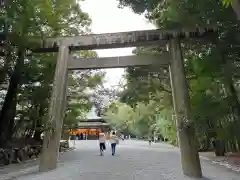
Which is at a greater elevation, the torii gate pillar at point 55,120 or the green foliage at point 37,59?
the green foliage at point 37,59

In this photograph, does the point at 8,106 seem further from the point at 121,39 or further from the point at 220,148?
the point at 220,148

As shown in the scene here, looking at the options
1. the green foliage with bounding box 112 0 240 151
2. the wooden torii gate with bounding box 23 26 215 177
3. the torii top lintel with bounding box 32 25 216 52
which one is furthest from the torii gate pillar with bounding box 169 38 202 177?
the torii top lintel with bounding box 32 25 216 52

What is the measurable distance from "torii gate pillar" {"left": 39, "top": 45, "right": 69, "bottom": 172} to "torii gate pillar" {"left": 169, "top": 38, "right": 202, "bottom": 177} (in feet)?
13.8

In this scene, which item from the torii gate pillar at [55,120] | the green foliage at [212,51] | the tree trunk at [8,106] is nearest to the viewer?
the green foliage at [212,51]

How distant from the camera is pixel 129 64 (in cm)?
1076

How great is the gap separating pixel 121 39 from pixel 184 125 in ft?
13.5

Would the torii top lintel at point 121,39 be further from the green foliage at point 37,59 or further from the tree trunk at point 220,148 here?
the tree trunk at point 220,148

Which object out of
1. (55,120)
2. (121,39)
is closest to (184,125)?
(121,39)

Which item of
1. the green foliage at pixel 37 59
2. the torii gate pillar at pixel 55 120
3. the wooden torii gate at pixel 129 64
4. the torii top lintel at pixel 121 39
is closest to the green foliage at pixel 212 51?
the torii top lintel at pixel 121 39

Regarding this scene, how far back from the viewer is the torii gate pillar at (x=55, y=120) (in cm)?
997

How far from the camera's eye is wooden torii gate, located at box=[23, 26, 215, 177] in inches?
363

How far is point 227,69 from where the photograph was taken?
9281 millimetres

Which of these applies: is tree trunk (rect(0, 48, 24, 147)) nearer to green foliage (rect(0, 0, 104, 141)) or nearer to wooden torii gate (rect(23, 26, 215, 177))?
green foliage (rect(0, 0, 104, 141))

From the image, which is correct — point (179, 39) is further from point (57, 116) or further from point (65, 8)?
point (65, 8)
